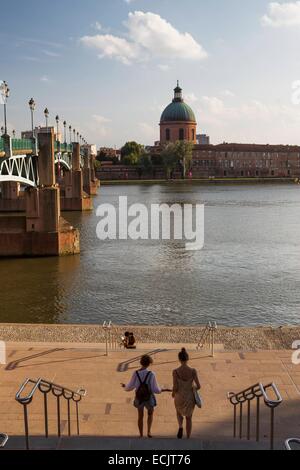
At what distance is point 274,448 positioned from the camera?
5.89 metres

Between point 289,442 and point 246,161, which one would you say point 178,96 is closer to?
point 246,161

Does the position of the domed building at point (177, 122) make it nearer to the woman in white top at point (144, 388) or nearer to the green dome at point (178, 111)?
the green dome at point (178, 111)

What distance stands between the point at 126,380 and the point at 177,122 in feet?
533

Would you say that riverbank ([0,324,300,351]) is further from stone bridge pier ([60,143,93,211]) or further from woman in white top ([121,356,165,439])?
stone bridge pier ([60,143,93,211])

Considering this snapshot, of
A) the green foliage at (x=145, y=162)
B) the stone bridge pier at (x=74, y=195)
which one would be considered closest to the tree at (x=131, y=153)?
the green foliage at (x=145, y=162)

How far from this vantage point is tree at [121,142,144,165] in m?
160

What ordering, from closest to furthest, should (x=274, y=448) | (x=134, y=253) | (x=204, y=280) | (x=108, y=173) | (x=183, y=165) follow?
(x=274, y=448), (x=204, y=280), (x=134, y=253), (x=183, y=165), (x=108, y=173)

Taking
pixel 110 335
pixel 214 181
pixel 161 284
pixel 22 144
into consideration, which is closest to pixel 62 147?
pixel 22 144

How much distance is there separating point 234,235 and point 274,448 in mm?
40377

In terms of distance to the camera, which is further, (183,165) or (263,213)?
(183,165)

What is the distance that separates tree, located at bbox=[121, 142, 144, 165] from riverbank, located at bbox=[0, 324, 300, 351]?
476 feet

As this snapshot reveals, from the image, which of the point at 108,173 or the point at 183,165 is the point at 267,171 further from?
the point at 108,173

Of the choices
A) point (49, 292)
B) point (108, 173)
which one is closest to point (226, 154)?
point (108, 173)

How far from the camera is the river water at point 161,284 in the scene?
21312mm
